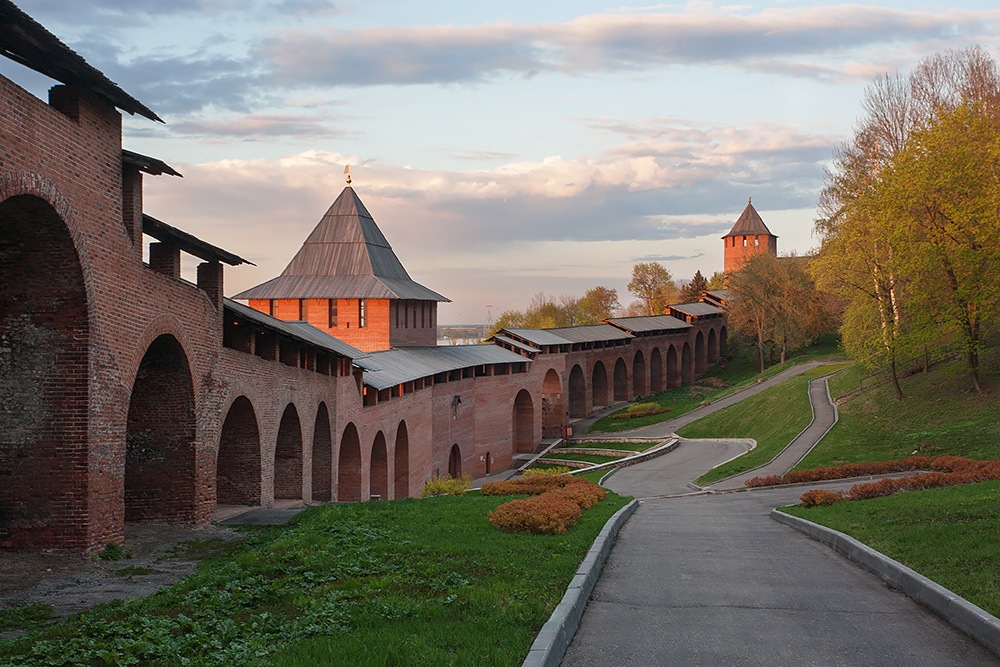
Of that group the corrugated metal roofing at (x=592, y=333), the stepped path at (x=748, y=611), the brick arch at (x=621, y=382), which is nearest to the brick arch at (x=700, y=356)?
the brick arch at (x=621, y=382)

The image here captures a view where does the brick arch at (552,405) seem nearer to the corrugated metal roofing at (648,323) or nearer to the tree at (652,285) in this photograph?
the corrugated metal roofing at (648,323)

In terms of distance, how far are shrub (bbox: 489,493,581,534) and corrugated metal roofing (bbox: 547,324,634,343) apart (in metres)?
41.7

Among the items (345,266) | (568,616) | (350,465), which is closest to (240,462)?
(350,465)

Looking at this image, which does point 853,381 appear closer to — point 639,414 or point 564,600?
point 639,414

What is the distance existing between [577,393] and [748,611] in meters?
49.9

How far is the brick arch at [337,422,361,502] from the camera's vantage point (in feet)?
82.3

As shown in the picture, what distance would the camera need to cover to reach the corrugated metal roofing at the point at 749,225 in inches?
3644

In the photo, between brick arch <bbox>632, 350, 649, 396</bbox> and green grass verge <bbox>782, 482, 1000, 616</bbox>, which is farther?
brick arch <bbox>632, 350, 649, 396</bbox>

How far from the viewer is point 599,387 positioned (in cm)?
6216

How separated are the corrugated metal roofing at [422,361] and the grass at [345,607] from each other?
15.0 m

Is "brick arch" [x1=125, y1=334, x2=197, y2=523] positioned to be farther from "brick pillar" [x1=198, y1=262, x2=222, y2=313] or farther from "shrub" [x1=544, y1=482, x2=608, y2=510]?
"shrub" [x1=544, y1=482, x2=608, y2=510]

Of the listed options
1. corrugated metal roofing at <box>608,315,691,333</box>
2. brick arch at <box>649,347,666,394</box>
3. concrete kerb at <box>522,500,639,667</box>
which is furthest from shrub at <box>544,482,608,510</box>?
brick arch at <box>649,347,666,394</box>

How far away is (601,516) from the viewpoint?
14742mm

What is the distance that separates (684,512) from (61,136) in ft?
43.8
